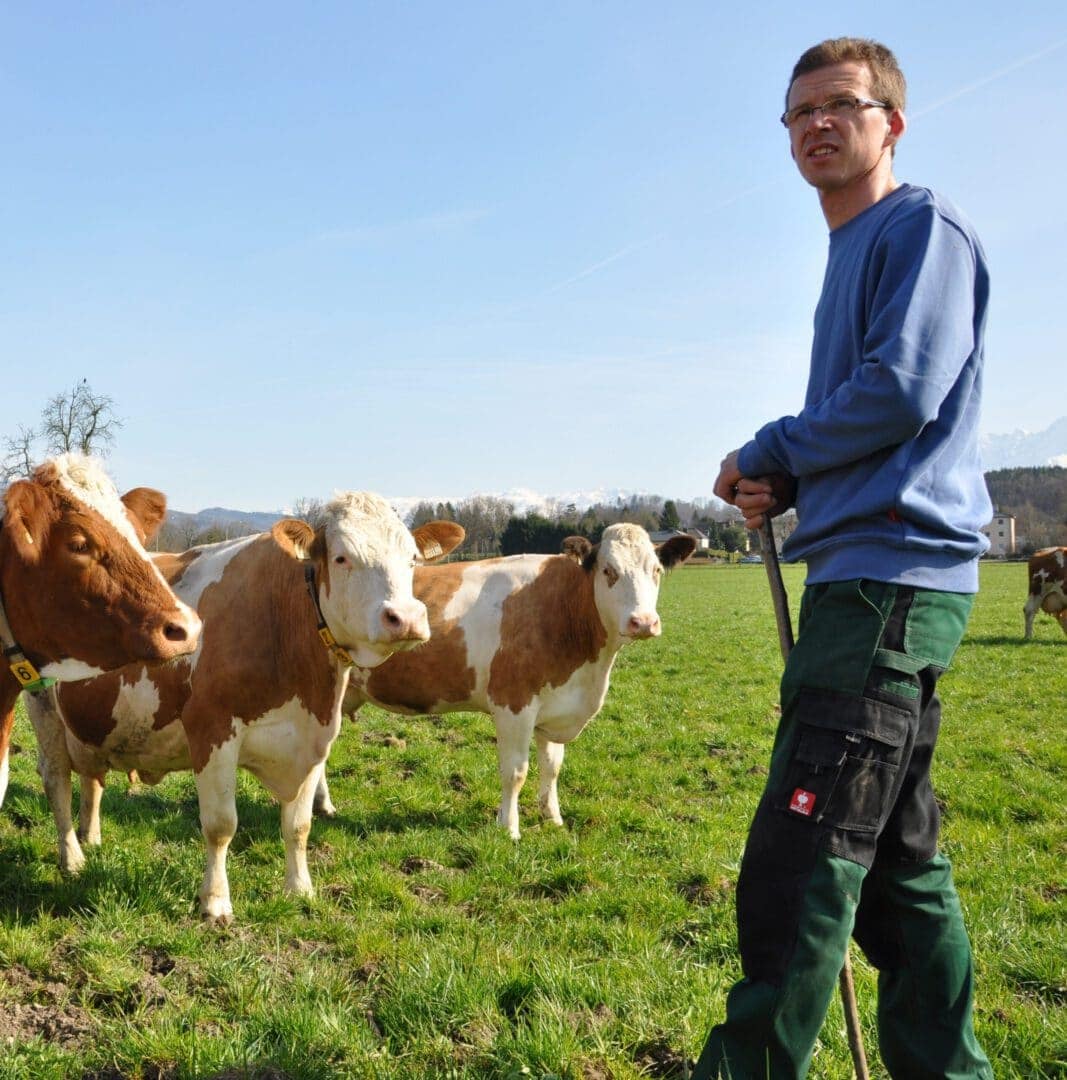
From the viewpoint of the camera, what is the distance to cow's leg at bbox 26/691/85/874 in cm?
544

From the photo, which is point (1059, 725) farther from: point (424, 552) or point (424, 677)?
point (424, 552)

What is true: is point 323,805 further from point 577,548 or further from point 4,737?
point 4,737

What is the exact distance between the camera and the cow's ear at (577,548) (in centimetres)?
770

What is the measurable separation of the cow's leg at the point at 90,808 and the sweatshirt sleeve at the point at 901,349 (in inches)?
210

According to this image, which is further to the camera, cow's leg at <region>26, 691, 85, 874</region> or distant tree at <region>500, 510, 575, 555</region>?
distant tree at <region>500, 510, 575, 555</region>

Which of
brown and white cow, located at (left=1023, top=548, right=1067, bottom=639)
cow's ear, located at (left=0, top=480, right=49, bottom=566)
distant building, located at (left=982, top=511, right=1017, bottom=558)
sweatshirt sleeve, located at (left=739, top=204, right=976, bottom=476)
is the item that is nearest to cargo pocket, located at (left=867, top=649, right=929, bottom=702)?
sweatshirt sleeve, located at (left=739, top=204, right=976, bottom=476)

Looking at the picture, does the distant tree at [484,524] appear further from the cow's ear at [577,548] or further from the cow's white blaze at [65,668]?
the cow's white blaze at [65,668]

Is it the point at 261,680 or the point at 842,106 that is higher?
the point at 842,106

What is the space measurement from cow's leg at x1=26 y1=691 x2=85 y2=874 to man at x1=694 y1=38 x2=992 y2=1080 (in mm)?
4510

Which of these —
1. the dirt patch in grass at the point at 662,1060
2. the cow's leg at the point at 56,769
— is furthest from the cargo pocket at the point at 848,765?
the cow's leg at the point at 56,769

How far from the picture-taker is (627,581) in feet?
23.9

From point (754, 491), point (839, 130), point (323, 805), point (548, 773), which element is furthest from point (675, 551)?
point (839, 130)

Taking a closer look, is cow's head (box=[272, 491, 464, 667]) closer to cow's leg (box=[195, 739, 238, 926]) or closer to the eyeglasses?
cow's leg (box=[195, 739, 238, 926])

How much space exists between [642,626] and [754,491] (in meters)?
4.48
